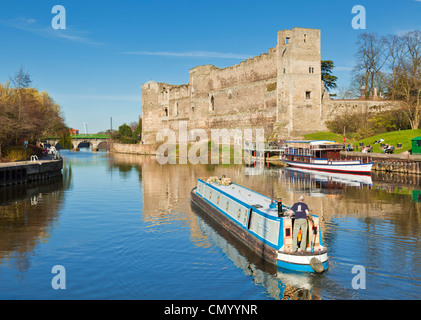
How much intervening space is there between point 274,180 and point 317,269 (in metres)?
25.0

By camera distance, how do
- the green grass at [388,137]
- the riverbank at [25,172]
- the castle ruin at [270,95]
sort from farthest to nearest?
the castle ruin at [270,95], the green grass at [388,137], the riverbank at [25,172]

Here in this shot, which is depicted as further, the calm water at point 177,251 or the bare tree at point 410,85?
the bare tree at point 410,85

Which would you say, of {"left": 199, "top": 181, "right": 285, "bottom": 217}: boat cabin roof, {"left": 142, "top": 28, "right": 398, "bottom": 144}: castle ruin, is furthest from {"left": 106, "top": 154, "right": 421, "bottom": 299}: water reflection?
{"left": 142, "top": 28, "right": 398, "bottom": 144}: castle ruin

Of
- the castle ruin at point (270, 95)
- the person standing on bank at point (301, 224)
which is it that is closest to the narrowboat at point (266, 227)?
the person standing on bank at point (301, 224)

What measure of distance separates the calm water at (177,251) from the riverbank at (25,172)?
4.98 meters

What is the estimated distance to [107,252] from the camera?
14633mm

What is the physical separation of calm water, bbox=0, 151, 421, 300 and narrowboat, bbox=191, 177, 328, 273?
383 mm

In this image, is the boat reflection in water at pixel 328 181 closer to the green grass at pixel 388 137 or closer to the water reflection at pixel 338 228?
the water reflection at pixel 338 228

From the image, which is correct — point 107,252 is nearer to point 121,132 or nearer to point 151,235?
point 151,235

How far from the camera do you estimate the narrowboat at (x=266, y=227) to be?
12.0 meters

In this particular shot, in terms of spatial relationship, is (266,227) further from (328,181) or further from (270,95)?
(270,95)

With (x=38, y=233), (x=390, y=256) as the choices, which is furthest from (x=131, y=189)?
(x=390, y=256)

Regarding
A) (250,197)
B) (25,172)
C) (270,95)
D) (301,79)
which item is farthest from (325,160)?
(25,172)

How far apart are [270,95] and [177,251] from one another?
179ft
